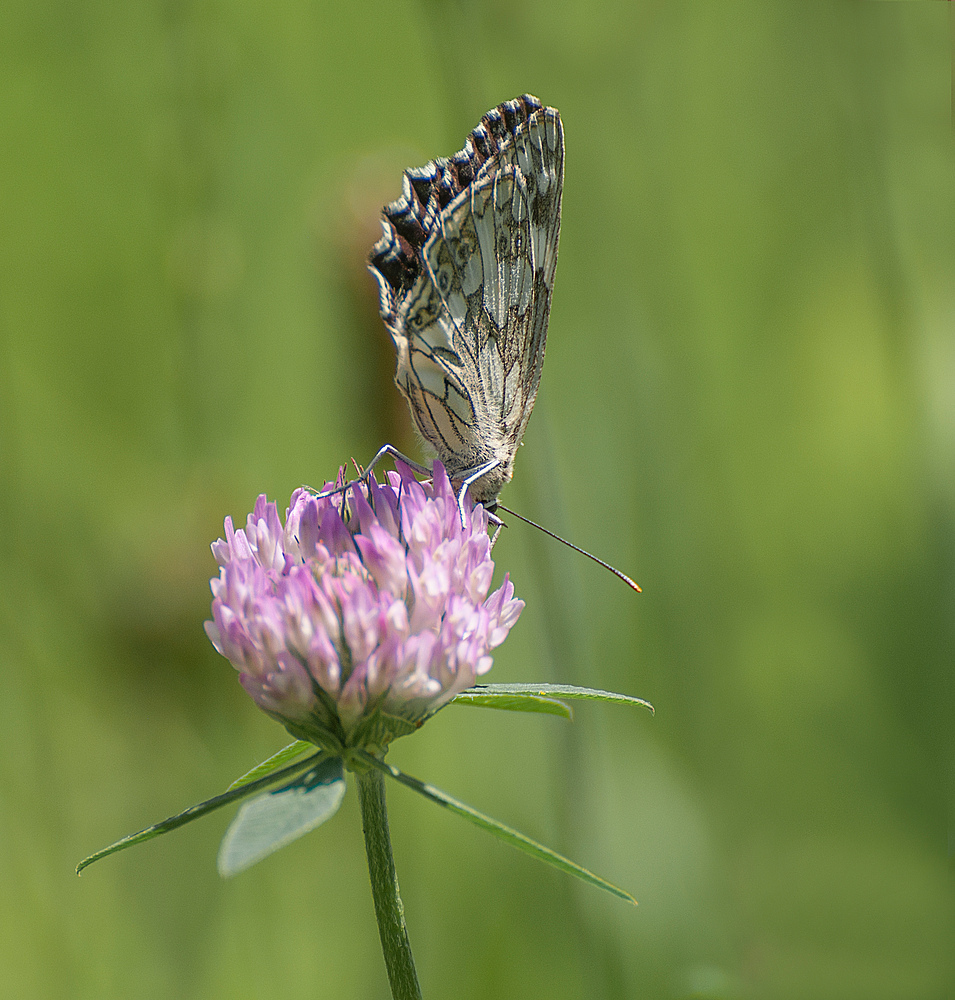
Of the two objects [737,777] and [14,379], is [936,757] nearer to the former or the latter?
[737,777]

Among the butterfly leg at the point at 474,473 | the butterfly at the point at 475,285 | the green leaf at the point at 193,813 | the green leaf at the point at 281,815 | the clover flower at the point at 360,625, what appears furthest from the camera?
the butterfly at the point at 475,285

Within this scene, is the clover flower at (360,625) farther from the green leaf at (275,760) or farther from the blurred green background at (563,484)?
the blurred green background at (563,484)

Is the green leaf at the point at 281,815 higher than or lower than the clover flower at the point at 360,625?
lower

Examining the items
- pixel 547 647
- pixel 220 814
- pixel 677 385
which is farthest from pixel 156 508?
pixel 677 385

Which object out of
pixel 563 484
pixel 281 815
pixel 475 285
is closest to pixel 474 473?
pixel 475 285

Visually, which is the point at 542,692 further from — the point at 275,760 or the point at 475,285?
the point at 475,285

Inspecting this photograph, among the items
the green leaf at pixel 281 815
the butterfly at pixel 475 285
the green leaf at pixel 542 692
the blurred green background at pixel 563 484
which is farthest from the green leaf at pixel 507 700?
Answer: the blurred green background at pixel 563 484
